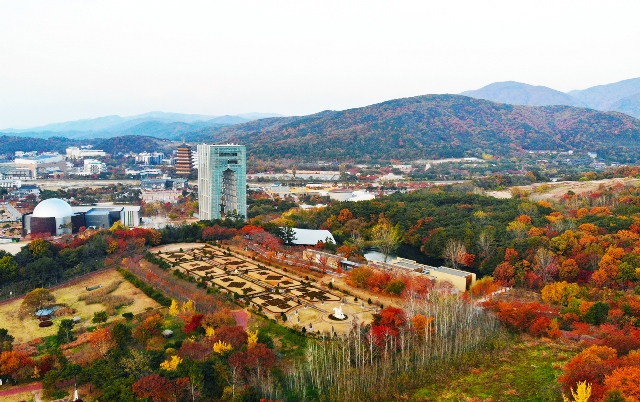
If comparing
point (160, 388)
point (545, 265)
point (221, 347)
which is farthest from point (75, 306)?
point (545, 265)

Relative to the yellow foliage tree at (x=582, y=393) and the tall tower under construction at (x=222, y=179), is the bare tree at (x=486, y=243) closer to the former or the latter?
the yellow foliage tree at (x=582, y=393)

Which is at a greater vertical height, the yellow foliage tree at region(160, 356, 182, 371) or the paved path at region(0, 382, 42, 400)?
the yellow foliage tree at region(160, 356, 182, 371)

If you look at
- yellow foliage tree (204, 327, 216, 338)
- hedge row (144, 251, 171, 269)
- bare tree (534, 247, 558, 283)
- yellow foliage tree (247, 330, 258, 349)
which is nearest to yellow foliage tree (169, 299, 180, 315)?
yellow foliage tree (204, 327, 216, 338)

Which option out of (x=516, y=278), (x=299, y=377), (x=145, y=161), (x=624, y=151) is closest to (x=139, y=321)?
(x=299, y=377)

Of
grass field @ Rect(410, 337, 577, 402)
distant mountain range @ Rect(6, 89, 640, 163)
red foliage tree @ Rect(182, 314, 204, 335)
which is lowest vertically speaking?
grass field @ Rect(410, 337, 577, 402)

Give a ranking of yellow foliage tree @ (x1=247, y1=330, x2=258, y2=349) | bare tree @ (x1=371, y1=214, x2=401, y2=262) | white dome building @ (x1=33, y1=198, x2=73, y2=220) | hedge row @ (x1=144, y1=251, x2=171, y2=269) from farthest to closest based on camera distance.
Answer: white dome building @ (x1=33, y1=198, x2=73, y2=220) < bare tree @ (x1=371, y1=214, x2=401, y2=262) < hedge row @ (x1=144, y1=251, x2=171, y2=269) < yellow foliage tree @ (x1=247, y1=330, x2=258, y2=349)

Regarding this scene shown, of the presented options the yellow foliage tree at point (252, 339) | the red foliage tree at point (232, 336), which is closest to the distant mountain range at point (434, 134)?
the red foliage tree at point (232, 336)

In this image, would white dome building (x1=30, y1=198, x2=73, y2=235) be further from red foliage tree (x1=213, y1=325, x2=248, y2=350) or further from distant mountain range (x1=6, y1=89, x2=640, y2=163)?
distant mountain range (x1=6, y1=89, x2=640, y2=163)

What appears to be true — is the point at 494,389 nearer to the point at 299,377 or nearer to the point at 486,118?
the point at 299,377
